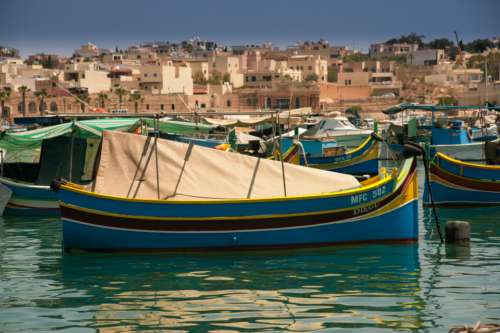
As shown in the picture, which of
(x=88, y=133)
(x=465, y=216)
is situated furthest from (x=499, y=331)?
(x=88, y=133)

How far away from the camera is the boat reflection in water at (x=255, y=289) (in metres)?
13.3

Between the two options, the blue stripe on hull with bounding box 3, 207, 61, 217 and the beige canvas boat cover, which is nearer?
the beige canvas boat cover

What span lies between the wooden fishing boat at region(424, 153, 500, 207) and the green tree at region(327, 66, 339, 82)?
134 meters

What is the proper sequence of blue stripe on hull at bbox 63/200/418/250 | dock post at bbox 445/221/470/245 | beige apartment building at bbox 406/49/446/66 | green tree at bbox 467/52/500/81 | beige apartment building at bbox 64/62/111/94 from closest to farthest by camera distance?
blue stripe on hull at bbox 63/200/418/250 → dock post at bbox 445/221/470/245 → beige apartment building at bbox 64/62/111/94 → green tree at bbox 467/52/500/81 → beige apartment building at bbox 406/49/446/66

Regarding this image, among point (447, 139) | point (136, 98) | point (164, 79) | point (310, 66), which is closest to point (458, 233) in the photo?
point (447, 139)

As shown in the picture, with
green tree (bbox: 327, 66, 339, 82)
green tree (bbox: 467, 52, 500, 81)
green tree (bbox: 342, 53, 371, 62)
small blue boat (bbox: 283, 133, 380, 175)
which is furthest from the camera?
green tree (bbox: 342, 53, 371, 62)

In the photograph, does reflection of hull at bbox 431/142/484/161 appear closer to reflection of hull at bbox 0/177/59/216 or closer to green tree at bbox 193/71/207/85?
reflection of hull at bbox 0/177/59/216

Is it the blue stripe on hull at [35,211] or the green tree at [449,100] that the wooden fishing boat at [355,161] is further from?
the green tree at [449,100]

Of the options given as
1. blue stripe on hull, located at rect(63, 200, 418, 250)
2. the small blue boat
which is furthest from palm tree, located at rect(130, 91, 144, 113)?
blue stripe on hull, located at rect(63, 200, 418, 250)

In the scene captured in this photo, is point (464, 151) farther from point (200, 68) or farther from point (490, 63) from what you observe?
point (490, 63)

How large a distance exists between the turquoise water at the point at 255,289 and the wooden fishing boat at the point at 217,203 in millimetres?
309

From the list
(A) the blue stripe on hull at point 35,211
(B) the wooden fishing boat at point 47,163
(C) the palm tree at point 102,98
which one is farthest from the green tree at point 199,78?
(A) the blue stripe on hull at point 35,211

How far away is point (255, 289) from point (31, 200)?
10947 millimetres

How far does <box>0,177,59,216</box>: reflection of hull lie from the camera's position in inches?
973
